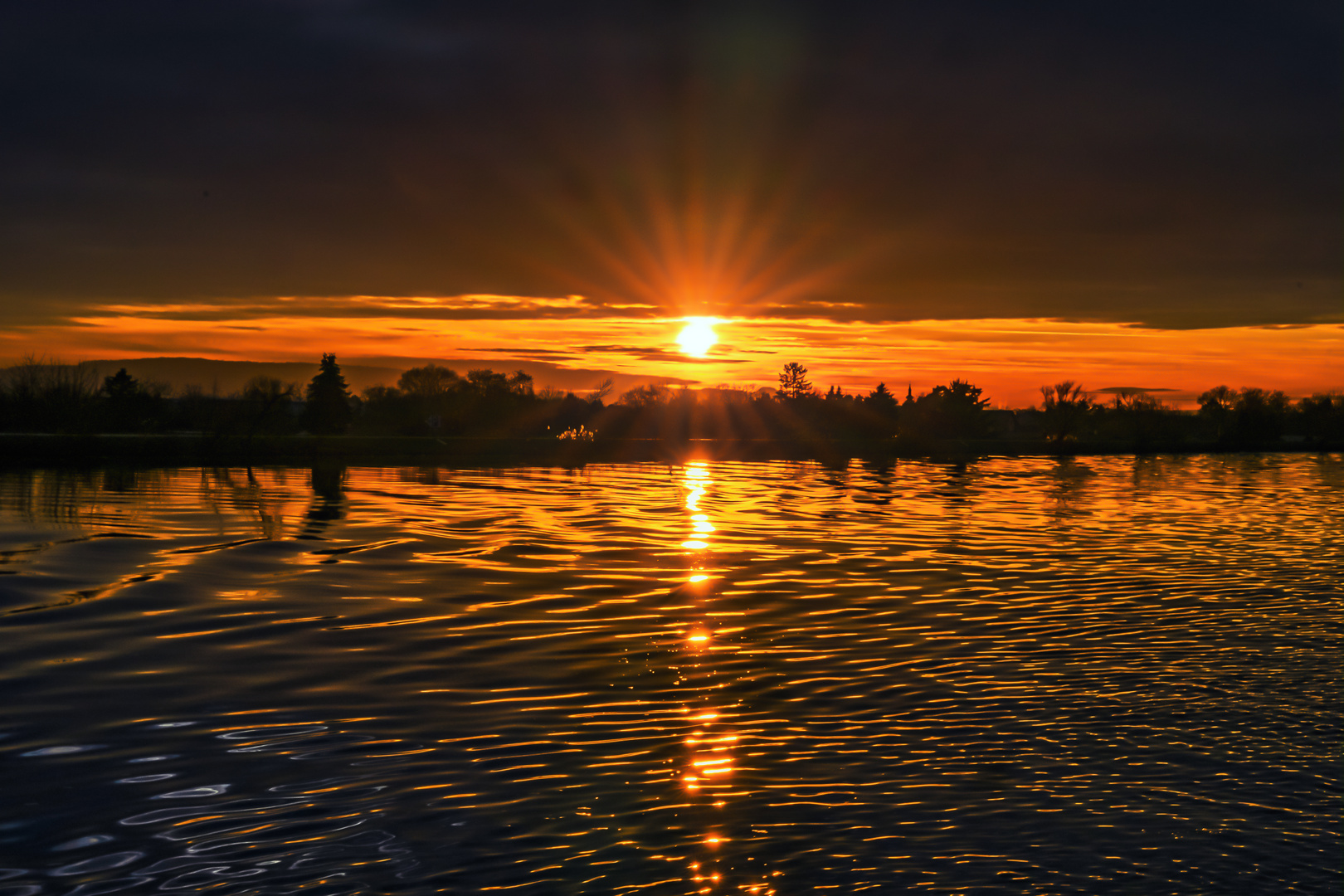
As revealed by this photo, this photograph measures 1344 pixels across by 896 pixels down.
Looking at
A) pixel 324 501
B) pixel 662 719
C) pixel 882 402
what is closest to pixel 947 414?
pixel 882 402

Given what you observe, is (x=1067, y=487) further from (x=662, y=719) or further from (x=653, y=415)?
(x=653, y=415)

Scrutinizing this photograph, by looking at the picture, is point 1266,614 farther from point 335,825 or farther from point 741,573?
point 335,825

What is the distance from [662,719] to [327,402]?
13972 cm

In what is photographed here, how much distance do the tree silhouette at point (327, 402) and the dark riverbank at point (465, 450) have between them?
27639 mm

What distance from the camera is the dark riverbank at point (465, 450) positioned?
7612 centimetres

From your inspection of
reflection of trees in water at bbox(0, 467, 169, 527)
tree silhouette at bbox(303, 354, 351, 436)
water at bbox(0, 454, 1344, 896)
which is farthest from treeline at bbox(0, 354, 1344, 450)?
water at bbox(0, 454, 1344, 896)

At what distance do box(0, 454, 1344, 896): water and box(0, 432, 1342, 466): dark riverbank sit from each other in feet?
190

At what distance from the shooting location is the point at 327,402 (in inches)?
5551

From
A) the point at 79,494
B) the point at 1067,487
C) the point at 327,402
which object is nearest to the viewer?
the point at 79,494

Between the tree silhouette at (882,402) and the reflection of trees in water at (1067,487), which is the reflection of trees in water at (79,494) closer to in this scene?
the reflection of trees in water at (1067,487)

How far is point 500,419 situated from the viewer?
481ft

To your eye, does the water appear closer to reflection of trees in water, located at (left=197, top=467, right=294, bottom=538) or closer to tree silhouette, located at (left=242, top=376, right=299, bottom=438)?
reflection of trees in water, located at (left=197, top=467, right=294, bottom=538)

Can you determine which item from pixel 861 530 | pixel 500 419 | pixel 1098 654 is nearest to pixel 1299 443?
pixel 500 419

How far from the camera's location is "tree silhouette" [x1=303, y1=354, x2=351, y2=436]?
5487 inches
